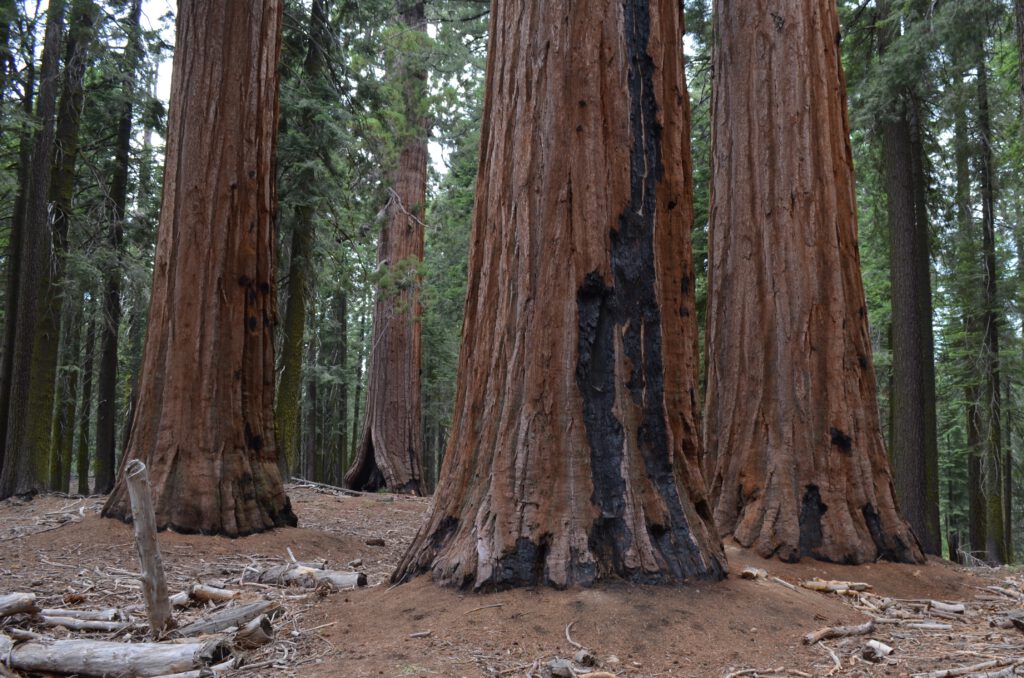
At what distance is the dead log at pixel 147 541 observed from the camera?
11.8ft

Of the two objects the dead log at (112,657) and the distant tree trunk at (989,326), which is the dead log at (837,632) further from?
the distant tree trunk at (989,326)

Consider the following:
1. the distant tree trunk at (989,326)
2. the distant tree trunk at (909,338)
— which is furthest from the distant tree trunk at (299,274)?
the distant tree trunk at (989,326)

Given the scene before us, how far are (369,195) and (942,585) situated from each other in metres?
10.5

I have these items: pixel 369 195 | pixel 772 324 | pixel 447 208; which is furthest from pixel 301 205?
pixel 772 324

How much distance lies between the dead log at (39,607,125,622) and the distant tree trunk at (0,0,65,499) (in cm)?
836

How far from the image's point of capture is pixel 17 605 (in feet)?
12.9

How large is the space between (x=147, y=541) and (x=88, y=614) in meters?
1.03

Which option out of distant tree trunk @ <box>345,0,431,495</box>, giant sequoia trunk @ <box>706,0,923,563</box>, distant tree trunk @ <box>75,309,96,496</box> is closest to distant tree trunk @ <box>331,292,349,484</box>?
distant tree trunk @ <box>75,309,96,496</box>

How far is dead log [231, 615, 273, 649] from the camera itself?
141 inches

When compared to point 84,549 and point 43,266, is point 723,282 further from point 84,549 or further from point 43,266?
point 43,266

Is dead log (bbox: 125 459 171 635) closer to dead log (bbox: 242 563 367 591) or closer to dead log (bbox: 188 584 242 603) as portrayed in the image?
dead log (bbox: 188 584 242 603)

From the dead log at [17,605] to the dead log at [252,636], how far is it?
1.24 m

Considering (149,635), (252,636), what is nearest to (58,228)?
(149,635)

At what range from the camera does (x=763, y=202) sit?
7094mm
